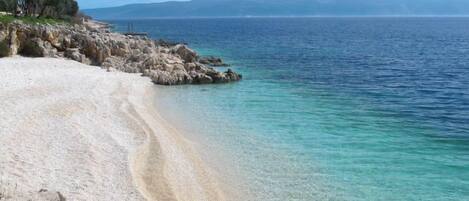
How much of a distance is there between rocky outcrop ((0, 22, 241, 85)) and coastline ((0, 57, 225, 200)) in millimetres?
10387

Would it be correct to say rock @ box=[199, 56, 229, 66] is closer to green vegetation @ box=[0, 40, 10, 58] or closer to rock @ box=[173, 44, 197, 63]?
rock @ box=[173, 44, 197, 63]

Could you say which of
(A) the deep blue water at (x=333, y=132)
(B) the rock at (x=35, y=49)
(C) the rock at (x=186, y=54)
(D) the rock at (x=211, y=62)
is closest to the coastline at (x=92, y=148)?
(A) the deep blue water at (x=333, y=132)

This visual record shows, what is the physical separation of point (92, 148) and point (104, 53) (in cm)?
2761

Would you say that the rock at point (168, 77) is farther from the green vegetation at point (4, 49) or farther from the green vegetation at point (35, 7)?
the green vegetation at point (35, 7)

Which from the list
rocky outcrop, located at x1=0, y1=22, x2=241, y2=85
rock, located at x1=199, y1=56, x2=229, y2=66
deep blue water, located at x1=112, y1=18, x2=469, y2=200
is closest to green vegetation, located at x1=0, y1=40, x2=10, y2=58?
rocky outcrop, located at x1=0, y1=22, x2=241, y2=85

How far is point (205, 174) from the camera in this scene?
16766 millimetres

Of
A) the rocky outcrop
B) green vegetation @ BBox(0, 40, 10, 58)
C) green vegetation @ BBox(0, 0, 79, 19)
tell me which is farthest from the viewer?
green vegetation @ BBox(0, 0, 79, 19)

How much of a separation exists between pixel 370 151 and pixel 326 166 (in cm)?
289

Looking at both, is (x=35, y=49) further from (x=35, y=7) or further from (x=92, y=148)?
(x=35, y=7)

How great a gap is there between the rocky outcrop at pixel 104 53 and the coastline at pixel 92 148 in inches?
409

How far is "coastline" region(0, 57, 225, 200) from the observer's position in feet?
45.3

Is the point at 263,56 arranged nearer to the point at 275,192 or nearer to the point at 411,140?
the point at 411,140

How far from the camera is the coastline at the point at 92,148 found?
1380cm

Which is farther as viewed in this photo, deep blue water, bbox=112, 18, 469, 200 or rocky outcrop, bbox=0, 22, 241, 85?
rocky outcrop, bbox=0, 22, 241, 85
